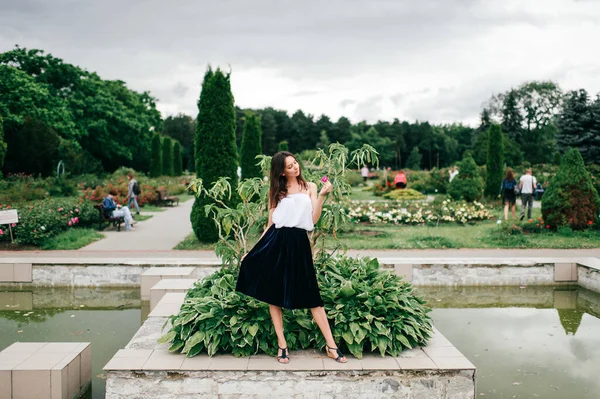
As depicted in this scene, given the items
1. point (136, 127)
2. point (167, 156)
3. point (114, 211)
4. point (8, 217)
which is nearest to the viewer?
point (8, 217)

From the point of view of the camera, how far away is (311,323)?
A: 4.18 metres

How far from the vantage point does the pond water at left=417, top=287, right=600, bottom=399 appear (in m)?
4.36

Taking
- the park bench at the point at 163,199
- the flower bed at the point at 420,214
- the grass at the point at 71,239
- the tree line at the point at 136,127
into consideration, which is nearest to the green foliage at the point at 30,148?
the tree line at the point at 136,127

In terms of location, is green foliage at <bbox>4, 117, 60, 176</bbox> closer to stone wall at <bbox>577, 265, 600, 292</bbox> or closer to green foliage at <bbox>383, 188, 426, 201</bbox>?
green foliage at <bbox>383, 188, 426, 201</bbox>

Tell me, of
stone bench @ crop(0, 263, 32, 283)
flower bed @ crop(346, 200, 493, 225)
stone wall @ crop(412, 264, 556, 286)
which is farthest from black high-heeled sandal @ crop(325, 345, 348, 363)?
flower bed @ crop(346, 200, 493, 225)

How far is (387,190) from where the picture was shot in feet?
83.8

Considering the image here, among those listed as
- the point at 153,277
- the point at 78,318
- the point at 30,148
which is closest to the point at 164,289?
the point at 153,277

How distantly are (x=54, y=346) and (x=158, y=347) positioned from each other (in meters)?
1.00

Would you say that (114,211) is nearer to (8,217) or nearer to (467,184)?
(8,217)

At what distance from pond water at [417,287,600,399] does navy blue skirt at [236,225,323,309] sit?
5.54ft

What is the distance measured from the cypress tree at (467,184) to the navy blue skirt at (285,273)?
52.1 feet

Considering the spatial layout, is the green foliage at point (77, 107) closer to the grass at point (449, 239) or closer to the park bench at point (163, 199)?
the park bench at point (163, 199)

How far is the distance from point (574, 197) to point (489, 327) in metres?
7.61

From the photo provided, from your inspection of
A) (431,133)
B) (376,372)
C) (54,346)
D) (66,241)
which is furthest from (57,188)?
(431,133)
